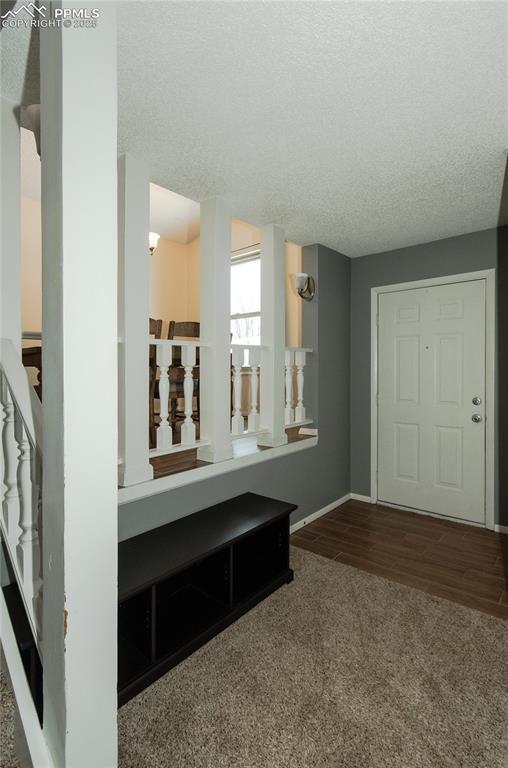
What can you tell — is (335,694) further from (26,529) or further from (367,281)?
(367,281)

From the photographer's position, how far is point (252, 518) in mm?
2396

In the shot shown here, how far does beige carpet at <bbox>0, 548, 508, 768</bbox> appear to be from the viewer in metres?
1.40

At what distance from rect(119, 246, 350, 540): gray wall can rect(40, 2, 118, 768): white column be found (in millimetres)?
1754

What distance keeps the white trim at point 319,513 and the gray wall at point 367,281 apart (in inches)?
7.0

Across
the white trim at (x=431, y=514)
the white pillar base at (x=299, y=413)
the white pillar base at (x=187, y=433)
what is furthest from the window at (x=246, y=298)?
the white trim at (x=431, y=514)

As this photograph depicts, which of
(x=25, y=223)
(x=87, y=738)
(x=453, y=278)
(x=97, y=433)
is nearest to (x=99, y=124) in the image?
(x=97, y=433)

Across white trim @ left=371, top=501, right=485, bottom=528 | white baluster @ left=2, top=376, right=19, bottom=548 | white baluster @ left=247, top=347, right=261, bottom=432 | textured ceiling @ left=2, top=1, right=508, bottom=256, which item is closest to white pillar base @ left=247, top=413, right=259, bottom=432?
white baluster @ left=247, top=347, right=261, bottom=432

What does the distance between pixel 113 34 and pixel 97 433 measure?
950mm

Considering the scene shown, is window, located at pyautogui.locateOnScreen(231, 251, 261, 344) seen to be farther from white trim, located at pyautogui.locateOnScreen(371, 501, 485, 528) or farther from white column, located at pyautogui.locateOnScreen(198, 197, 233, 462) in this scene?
white trim, located at pyautogui.locateOnScreen(371, 501, 485, 528)

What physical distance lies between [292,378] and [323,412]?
46cm

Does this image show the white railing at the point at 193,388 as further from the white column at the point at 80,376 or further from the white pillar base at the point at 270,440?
the white column at the point at 80,376

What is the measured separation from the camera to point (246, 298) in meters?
4.64

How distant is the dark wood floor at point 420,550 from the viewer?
97.5 inches

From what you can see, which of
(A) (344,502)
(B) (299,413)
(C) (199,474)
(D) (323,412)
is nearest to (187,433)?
(C) (199,474)
